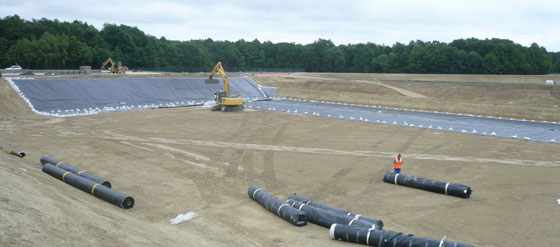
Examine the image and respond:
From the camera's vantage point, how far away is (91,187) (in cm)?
1445

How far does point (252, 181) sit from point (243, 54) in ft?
291

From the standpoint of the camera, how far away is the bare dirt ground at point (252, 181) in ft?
36.9

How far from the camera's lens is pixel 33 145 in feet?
73.8

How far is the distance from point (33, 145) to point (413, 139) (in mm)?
22551

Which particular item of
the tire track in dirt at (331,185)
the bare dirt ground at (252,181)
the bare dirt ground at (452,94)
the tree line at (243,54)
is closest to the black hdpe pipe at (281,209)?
the bare dirt ground at (252,181)

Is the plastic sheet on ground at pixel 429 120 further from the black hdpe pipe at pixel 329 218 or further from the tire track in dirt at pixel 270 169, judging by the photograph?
the black hdpe pipe at pixel 329 218

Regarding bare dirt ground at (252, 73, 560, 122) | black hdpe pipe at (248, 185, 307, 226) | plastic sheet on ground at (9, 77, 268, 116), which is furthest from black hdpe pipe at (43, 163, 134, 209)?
bare dirt ground at (252, 73, 560, 122)

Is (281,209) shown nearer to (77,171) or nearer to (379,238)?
(379,238)

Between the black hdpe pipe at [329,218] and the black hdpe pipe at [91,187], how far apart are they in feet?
18.3

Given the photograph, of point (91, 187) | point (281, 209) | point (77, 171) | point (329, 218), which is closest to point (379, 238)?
point (329, 218)

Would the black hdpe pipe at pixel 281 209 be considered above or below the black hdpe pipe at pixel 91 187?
below

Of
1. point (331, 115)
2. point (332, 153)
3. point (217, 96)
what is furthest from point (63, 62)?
point (332, 153)

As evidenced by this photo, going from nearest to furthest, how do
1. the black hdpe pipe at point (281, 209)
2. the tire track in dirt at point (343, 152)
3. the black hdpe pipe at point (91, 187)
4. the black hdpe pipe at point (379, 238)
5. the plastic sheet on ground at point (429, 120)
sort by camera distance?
the black hdpe pipe at point (379, 238) → the black hdpe pipe at point (281, 209) → the black hdpe pipe at point (91, 187) → the tire track in dirt at point (343, 152) → the plastic sheet on ground at point (429, 120)

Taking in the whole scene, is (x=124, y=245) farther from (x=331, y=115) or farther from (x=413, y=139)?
(x=331, y=115)
